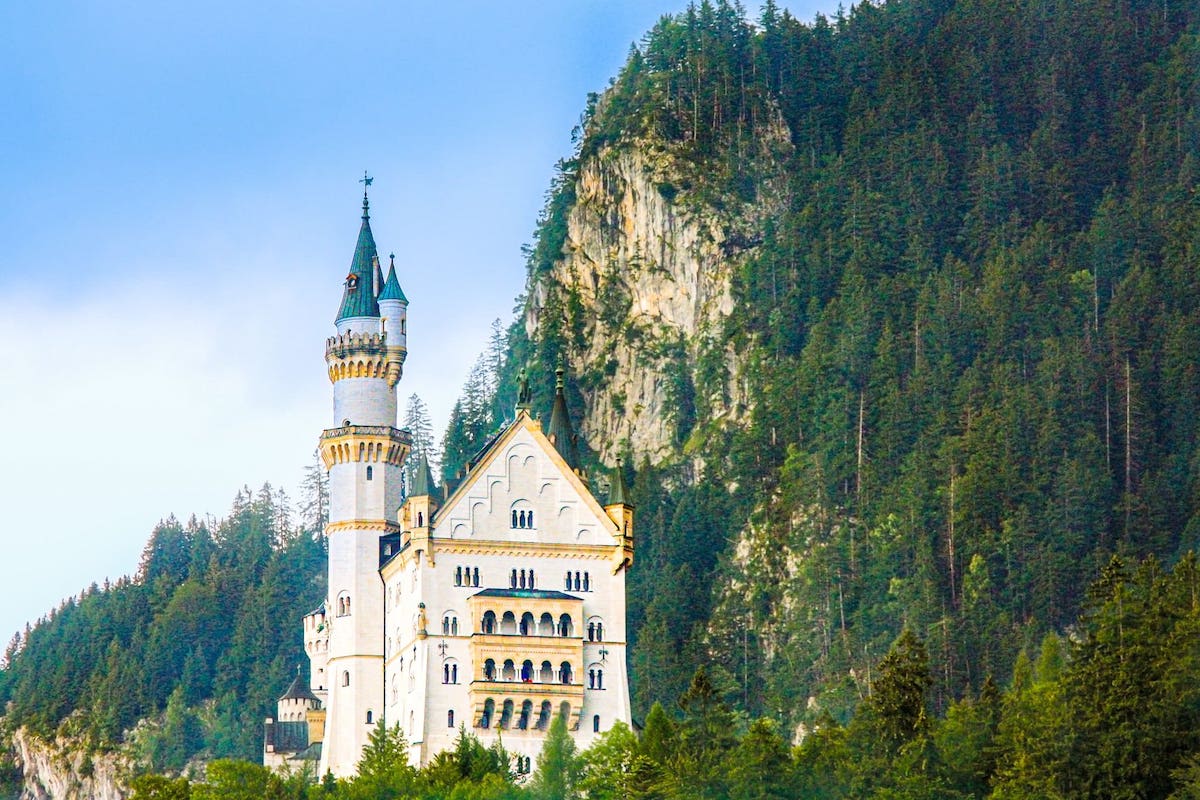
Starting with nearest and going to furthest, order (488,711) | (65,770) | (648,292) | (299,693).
Result: (488,711), (299,693), (65,770), (648,292)

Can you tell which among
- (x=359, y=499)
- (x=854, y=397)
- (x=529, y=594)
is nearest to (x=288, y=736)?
(x=359, y=499)

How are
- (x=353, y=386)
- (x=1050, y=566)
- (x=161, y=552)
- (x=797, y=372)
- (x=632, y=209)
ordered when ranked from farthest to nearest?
(x=161, y=552)
(x=632, y=209)
(x=797, y=372)
(x=1050, y=566)
(x=353, y=386)

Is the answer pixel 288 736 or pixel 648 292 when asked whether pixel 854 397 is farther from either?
pixel 288 736

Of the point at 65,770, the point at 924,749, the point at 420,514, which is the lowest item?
the point at 924,749

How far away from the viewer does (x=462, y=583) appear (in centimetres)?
11556

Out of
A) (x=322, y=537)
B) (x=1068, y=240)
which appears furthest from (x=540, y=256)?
(x=1068, y=240)

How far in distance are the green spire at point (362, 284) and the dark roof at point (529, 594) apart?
15.6m

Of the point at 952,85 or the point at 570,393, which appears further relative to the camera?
the point at 952,85

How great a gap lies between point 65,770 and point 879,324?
52454mm

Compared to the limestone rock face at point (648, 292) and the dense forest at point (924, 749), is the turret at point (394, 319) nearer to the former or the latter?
the dense forest at point (924, 749)

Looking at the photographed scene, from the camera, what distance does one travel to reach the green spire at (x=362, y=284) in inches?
4938

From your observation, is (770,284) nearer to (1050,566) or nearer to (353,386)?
(1050,566)

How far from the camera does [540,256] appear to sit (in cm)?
18225

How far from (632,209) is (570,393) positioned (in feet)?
39.1
